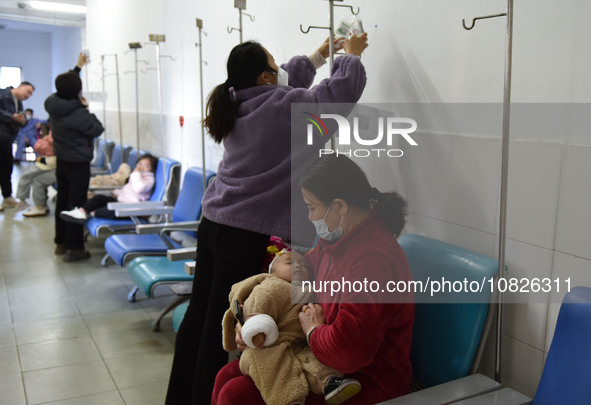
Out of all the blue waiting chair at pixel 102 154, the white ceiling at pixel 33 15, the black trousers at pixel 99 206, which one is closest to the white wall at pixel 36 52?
the white ceiling at pixel 33 15

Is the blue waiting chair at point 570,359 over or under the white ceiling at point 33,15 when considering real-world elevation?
under

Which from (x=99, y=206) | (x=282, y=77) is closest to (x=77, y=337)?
(x=99, y=206)

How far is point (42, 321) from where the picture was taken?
3.48 metres

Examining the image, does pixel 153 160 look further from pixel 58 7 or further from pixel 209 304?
pixel 58 7

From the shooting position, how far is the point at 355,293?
1.55 meters

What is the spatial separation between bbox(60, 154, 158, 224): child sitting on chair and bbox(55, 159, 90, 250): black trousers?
11 centimetres

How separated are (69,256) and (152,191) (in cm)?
91

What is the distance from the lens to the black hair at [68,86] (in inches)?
182

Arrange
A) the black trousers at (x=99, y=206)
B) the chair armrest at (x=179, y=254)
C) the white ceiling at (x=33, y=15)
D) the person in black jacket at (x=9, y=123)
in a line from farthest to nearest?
the white ceiling at (x=33, y=15), the person in black jacket at (x=9, y=123), the black trousers at (x=99, y=206), the chair armrest at (x=179, y=254)

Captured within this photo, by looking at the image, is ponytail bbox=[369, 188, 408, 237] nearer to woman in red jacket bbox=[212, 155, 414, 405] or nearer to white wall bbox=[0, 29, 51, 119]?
woman in red jacket bbox=[212, 155, 414, 405]

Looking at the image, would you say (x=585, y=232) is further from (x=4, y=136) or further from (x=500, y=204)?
(x=4, y=136)

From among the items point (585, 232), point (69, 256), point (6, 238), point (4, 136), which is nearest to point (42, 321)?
point (69, 256)

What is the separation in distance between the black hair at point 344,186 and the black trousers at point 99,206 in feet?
10.4

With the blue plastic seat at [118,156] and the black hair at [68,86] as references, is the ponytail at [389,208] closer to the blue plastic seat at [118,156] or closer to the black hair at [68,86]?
the black hair at [68,86]
